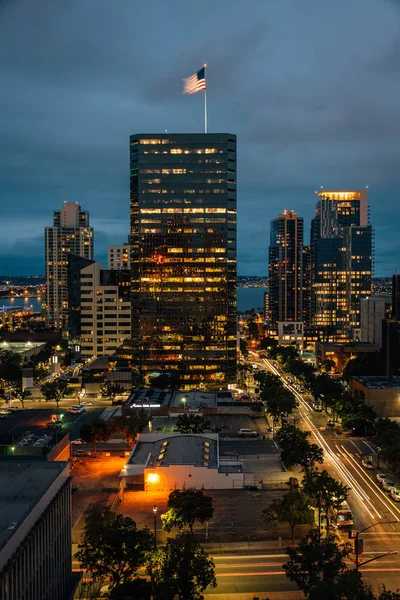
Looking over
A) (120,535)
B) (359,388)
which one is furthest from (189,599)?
(359,388)

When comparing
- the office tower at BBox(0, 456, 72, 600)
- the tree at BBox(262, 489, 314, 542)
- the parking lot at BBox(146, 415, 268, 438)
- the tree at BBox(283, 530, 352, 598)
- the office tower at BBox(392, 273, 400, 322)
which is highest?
the office tower at BBox(392, 273, 400, 322)

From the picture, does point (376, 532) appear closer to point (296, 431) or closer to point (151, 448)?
point (296, 431)

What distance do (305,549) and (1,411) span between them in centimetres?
9099

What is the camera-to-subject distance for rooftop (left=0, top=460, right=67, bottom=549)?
1344 inches

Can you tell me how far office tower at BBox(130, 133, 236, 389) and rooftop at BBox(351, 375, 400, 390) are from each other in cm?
4021

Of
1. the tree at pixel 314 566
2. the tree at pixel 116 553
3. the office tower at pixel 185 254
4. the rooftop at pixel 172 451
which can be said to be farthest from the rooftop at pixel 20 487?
the office tower at pixel 185 254

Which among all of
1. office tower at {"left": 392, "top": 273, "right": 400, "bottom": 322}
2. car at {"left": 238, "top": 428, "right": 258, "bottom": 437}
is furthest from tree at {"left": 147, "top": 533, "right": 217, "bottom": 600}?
office tower at {"left": 392, "top": 273, "right": 400, "bottom": 322}

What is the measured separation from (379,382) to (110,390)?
5998 cm

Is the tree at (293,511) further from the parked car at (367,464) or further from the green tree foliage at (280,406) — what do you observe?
the green tree foliage at (280,406)

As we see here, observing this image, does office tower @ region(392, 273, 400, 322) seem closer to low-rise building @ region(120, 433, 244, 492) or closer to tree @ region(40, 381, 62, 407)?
tree @ region(40, 381, 62, 407)

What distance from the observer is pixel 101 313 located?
183250mm

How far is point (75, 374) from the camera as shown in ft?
529

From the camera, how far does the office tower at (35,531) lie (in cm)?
3188

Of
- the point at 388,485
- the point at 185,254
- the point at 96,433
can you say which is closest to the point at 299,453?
the point at 388,485
